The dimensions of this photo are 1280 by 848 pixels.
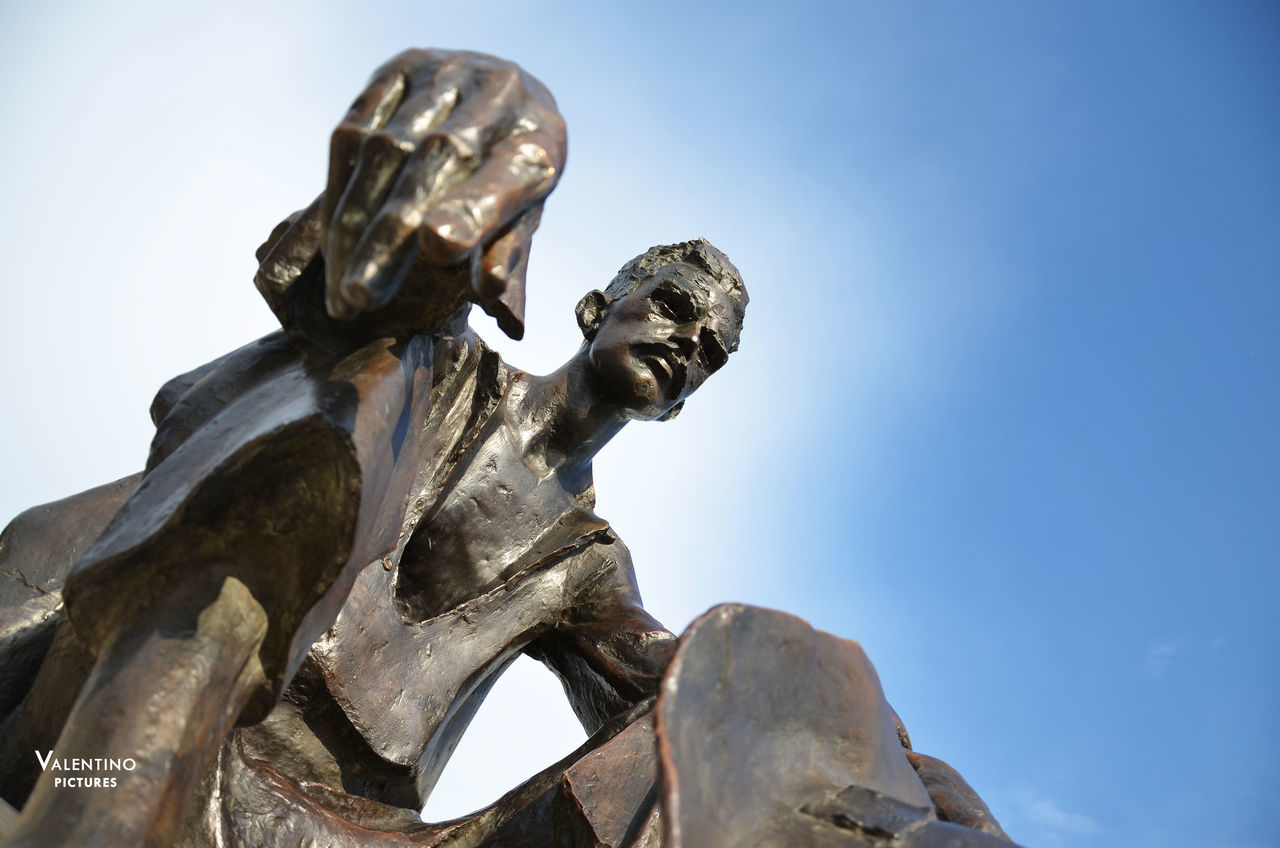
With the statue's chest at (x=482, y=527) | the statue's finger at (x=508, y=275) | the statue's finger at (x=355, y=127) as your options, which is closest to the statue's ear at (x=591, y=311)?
the statue's chest at (x=482, y=527)

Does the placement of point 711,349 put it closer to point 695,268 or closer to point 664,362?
point 664,362

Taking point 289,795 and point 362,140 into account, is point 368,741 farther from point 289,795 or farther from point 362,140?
point 362,140

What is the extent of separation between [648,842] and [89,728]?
3.54ft

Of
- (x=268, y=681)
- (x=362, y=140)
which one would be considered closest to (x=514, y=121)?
(x=362, y=140)

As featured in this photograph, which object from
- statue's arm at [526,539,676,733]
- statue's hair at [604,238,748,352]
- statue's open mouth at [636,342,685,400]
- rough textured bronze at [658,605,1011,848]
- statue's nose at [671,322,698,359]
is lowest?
rough textured bronze at [658,605,1011,848]

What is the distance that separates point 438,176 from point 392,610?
1.45 m

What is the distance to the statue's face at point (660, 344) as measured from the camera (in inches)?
137

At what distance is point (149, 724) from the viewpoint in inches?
71.1

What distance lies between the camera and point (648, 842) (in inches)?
89.7

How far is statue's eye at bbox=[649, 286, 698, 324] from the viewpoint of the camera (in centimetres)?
355

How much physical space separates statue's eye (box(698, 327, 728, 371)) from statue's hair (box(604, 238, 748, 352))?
10 cm

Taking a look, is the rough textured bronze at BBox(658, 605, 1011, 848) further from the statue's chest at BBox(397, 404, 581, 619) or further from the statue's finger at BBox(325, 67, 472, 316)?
the statue's chest at BBox(397, 404, 581, 619)

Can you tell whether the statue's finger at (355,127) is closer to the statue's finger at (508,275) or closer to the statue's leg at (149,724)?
the statue's finger at (508,275)

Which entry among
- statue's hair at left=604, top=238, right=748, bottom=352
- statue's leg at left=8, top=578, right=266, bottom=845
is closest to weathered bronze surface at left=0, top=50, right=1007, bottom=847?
statue's leg at left=8, top=578, right=266, bottom=845
